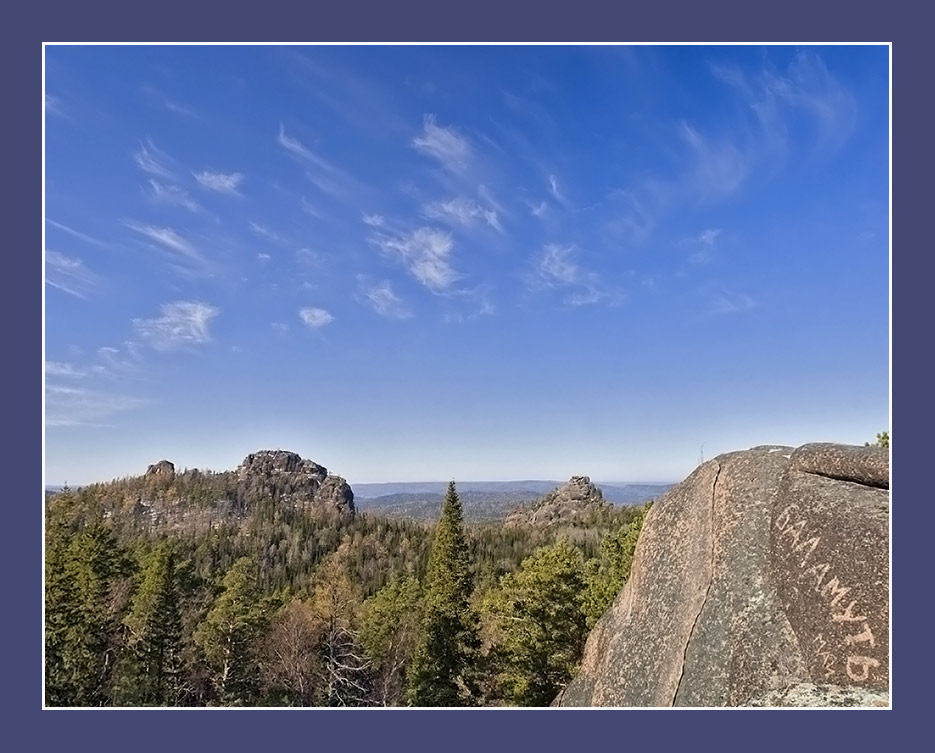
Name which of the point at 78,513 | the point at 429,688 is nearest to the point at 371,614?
the point at 429,688

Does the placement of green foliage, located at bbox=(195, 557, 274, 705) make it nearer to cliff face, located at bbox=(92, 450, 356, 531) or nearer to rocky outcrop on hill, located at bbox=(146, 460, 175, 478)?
cliff face, located at bbox=(92, 450, 356, 531)

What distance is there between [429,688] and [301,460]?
17510 cm

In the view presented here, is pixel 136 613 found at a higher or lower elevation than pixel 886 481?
lower

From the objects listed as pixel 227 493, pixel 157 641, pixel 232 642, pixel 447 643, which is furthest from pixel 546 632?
pixel 227 493

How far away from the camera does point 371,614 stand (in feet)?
142

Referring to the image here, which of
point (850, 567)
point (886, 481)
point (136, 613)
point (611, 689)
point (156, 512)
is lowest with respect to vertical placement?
point (156, 512)

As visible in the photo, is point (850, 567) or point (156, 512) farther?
point (156, 512)

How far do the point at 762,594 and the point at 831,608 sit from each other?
0.76 metres

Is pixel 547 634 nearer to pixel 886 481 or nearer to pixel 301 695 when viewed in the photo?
pixel 301 695

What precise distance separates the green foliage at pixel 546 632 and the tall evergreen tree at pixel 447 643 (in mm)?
5222

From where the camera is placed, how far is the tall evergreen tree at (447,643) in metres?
32.3

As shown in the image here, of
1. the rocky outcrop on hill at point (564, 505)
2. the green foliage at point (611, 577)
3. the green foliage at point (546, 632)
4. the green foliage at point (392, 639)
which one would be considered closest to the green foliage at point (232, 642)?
the green foliage at point (392, 639)

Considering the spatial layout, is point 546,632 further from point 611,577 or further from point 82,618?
point 82,618

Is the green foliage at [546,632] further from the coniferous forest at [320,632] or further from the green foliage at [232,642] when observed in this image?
the green foliage at [232,642]
